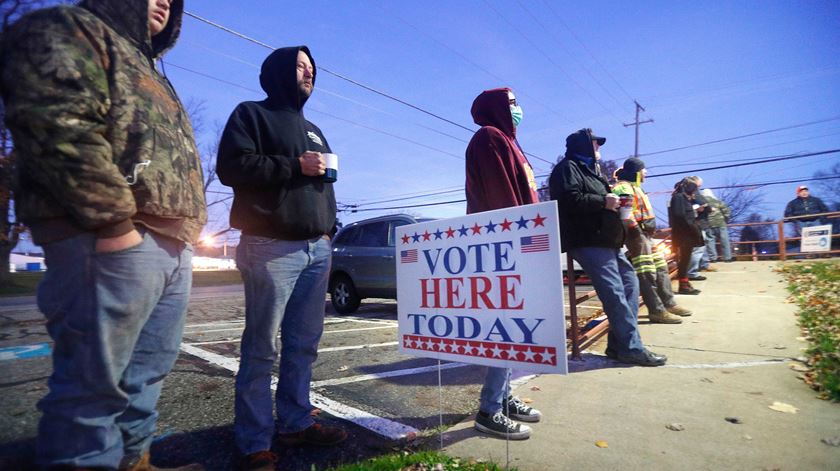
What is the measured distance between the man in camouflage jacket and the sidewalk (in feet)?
4.99

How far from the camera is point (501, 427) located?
2.25 metres

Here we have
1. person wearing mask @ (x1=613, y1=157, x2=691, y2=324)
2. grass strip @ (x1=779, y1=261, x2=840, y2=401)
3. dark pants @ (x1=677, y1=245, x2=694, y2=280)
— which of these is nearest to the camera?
grass strip @ (x1=779, y1=261, x2=840, y2=401)

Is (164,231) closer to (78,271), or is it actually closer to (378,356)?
(78,271)

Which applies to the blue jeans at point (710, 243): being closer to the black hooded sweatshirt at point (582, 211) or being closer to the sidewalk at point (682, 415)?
the sidewalk at point (682, 415)

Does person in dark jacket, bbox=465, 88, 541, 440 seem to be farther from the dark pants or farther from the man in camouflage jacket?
the dark pants

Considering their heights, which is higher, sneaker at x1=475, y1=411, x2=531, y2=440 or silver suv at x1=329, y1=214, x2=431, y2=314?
silver suv at x1=329, y1=214, x2=431, y2=314

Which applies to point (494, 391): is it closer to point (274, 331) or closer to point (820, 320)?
point (274, 331)

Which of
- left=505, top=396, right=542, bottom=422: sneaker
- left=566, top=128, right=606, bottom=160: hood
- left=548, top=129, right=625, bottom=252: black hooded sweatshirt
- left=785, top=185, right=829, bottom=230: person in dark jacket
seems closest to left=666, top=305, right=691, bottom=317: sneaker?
left=548, top=129, right=625, bottom=252: black hooded sweatshirt

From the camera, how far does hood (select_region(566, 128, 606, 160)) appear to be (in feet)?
12.4

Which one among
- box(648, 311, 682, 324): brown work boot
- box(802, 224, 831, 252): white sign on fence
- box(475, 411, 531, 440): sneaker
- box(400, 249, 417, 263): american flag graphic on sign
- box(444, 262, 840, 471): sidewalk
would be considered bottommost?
box(444, 262, 840, 471): sidewalk

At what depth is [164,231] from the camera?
4.91 ft

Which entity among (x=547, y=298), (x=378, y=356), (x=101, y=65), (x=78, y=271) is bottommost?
(x=378, y=356)

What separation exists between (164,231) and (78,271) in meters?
0.28

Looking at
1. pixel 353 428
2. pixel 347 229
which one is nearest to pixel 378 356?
pixel 353 428
